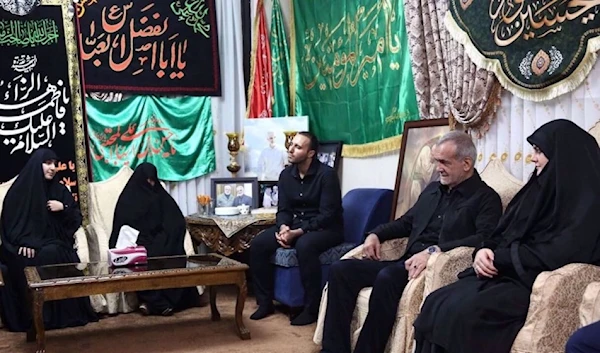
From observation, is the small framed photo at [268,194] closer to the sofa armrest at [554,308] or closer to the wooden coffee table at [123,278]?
the wooden coffee table at [123,278]

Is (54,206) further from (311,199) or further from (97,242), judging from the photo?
(311,199)

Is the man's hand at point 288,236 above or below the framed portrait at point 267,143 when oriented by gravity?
below

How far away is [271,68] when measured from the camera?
228 inches

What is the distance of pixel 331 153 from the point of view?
5.26 m

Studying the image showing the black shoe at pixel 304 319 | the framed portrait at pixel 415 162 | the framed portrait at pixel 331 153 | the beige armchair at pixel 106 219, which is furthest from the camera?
the framed portrait at pixel 331 153

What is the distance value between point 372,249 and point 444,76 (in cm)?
Result: 113

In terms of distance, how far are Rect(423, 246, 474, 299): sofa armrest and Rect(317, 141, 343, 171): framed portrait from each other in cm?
238

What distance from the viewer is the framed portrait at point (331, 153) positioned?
5.19 meters

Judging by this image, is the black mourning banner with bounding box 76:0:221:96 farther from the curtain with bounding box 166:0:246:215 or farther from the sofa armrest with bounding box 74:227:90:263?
the sofa armrest with bounding box 74:227:90:263

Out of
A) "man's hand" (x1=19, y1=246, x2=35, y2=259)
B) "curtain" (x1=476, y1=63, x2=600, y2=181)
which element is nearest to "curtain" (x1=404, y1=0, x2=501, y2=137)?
"curtain" (x1=476, y1=63, x2=600, y2=181)

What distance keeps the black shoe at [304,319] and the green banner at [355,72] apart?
1.25 metres

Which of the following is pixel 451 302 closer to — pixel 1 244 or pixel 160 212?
pixel 160 212

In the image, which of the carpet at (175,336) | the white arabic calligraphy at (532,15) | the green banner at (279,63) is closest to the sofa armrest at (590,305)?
the white arabic calligraphy at (532,15)

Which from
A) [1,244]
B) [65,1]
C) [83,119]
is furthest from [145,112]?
[1,244]
